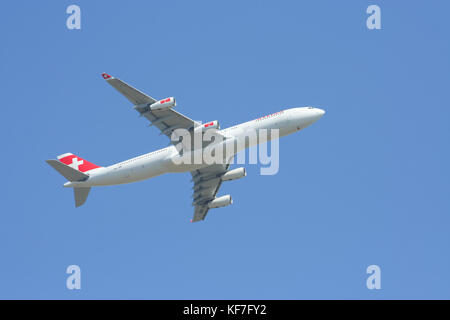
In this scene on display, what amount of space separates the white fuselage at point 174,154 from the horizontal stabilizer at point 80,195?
2.81 meters

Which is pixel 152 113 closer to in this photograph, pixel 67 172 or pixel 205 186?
pixel 67 172

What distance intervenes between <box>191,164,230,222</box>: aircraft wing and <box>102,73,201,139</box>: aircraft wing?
382 inches

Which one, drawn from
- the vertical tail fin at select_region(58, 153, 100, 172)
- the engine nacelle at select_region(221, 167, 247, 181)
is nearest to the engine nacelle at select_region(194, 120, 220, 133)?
the engine nacelle at select_region(221, 167, 247, 181)

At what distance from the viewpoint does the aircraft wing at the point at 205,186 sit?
86.8m

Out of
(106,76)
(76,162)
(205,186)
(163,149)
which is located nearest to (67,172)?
(76,162)

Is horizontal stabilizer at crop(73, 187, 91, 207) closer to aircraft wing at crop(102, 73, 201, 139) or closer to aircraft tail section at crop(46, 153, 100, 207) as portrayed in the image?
aircraft tail section at crop(46, 153, 100, 207)

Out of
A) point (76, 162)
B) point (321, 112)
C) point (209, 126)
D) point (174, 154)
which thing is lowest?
point (174, 154)

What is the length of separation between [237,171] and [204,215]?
8.11 meters

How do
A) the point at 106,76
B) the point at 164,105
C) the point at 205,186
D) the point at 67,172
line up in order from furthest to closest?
the point at 205,186
the point at 67,172
the point at 164,105
the point at 106,76

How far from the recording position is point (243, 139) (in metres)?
77.8

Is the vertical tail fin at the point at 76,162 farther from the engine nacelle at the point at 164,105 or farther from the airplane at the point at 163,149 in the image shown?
the engine nacelle at the point at 164,105

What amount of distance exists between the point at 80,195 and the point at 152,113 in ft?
43.5

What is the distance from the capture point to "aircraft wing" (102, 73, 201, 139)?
73.1 metres

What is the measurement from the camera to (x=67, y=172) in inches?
3132
